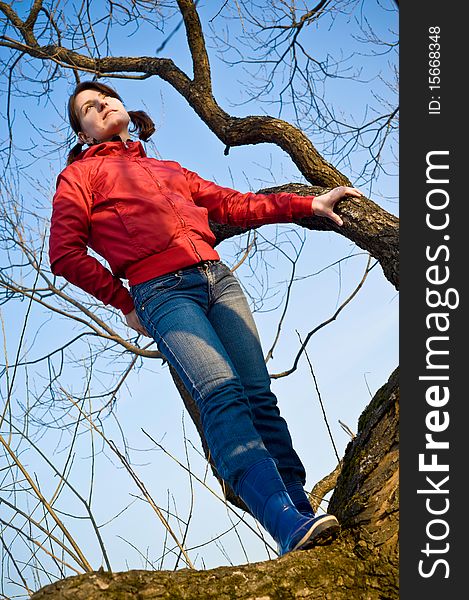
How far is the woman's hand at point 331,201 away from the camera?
96.3 inches

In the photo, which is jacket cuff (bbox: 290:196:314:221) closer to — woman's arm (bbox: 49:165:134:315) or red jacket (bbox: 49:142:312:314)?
red jacket (bbox: 49:142:312:314)

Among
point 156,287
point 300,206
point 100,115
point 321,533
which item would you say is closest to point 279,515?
point 321,533

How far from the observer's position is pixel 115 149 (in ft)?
7.86

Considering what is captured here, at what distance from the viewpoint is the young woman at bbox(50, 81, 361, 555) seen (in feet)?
5.91

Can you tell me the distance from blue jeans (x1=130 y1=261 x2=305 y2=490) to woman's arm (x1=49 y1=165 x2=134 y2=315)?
0.29ft

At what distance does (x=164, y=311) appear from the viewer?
1.97 m

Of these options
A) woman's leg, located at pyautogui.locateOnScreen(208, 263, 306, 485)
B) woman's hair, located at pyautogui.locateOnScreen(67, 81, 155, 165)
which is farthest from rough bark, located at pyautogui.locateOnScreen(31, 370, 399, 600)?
woman's hair, located at pyautogui.locateOnScreen(67, 81, 155, 165)

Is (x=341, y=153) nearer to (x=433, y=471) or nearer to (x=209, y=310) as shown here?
(x=209, y=310)

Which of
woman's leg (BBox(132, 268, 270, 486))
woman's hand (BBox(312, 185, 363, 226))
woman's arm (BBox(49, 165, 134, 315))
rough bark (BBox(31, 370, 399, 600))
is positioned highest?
woman's hand (BBox(312, 185, 363, 226))

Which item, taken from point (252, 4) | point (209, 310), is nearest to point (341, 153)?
point (252, 4)

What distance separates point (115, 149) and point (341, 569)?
1.59 m

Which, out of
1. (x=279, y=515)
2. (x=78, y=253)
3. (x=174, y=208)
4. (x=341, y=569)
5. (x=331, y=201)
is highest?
(x=331, y=201)

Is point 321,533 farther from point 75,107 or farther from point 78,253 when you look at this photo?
point 75,107

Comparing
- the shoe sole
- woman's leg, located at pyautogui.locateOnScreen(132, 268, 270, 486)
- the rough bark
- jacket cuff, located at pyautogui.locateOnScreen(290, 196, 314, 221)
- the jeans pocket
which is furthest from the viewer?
jacket cuff, located at pyautogui.locateOnScreen(290, 196, 314, 221)
